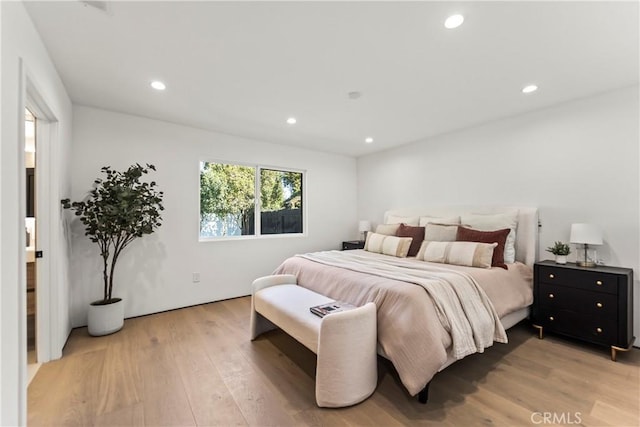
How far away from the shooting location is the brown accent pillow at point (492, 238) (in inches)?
111

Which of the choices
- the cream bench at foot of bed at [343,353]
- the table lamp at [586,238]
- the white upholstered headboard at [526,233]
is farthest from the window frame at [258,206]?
the table lamp at [586,238]

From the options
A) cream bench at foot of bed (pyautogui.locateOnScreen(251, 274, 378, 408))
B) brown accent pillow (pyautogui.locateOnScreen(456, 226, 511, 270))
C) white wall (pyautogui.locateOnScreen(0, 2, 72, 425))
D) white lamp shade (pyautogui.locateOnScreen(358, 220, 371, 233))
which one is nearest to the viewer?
white wall (pyautogui.locateOnScreen(0, 2, 72, 425))

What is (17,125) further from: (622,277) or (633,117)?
(633,117)

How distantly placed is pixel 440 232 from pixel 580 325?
148 cm

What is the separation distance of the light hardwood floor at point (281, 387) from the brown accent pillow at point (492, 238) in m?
0.78

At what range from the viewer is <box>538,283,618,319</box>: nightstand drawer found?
7.66 ft

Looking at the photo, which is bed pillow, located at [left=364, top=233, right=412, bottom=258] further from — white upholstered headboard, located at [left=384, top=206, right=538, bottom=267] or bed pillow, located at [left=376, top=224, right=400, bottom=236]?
white upholstered headboard, located at [left=384, top=206, right=538, bottom=267]

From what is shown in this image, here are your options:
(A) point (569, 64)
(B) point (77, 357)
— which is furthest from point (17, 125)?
(A) point (569, 64)

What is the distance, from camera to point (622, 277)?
227cm

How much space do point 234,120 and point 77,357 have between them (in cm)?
276

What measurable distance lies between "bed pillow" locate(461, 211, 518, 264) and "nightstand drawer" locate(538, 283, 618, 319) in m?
0.42

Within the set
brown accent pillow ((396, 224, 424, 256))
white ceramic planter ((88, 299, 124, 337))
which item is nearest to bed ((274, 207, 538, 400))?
brown accent pillow ((396, 224, 424, 256))

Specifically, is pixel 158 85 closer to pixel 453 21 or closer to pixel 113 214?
pixel 113 214

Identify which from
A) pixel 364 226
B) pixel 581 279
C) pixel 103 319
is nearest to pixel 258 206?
pixel 364 226
